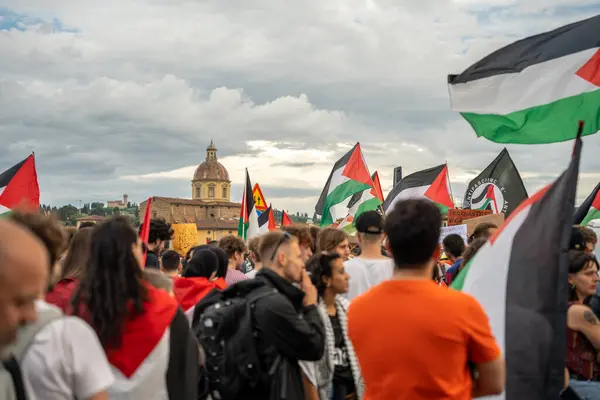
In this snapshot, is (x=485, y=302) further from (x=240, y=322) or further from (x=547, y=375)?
(x=240, y=322)

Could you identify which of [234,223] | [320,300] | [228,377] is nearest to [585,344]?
[320,300]

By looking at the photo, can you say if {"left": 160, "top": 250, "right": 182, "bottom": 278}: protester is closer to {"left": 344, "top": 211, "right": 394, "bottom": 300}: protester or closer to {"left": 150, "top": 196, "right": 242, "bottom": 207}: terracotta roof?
{"left": 344, "top": 211, "right": 394, "bottom": 300}: protester

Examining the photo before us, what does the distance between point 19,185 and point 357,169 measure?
7514mm

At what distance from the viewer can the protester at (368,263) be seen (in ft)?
Result: 21.0

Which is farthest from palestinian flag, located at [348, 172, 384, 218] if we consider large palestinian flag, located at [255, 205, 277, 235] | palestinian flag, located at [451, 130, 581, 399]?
palestinian flag, located at [451, 130, 581, 399]

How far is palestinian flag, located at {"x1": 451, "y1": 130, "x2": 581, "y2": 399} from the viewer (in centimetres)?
369

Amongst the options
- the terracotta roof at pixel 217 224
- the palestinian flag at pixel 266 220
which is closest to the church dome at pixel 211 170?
the terracotta roof at pixel 217 224

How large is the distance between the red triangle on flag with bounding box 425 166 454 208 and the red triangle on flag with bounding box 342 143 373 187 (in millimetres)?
1892

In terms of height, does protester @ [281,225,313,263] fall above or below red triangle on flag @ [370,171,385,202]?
below

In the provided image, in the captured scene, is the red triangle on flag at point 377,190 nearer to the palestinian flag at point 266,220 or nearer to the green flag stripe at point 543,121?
the palestinian flag at point 266,220

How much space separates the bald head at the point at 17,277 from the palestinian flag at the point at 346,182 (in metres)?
13.8

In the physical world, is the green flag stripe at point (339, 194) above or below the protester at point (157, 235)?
above

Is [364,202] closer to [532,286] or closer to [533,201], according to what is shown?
[533,201]

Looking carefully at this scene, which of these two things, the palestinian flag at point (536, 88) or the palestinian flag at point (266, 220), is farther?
the palestinian flag at point (266, 220)
